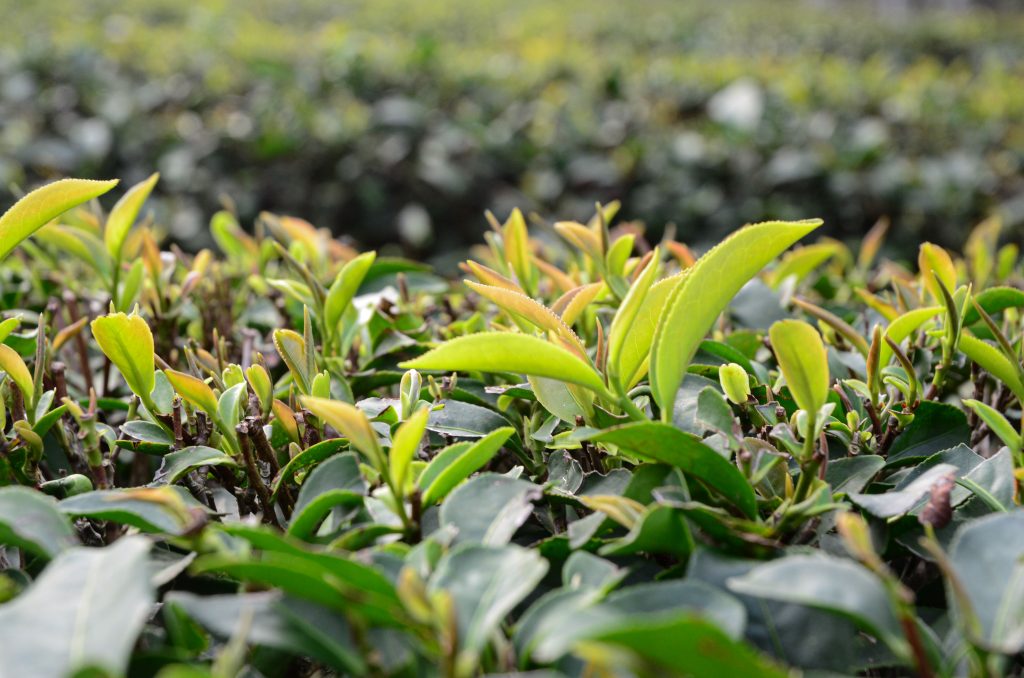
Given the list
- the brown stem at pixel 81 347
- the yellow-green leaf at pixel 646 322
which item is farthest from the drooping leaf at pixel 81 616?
the brown stem at pixel 81 347

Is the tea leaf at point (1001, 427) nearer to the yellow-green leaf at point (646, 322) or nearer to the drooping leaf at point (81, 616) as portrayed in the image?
the yellow-green leaf at point (646, 322)

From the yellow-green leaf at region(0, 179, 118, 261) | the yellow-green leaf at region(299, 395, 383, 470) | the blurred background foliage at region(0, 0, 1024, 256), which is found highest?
the yellow-green leaf at region(0, 179, 118, 261)

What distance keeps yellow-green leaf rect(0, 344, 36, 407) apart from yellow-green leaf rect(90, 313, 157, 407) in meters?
0.10

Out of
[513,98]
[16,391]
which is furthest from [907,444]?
[513,98]

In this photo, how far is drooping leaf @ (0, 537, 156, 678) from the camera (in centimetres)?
65

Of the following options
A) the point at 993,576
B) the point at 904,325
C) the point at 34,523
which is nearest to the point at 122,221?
the point at 34,523

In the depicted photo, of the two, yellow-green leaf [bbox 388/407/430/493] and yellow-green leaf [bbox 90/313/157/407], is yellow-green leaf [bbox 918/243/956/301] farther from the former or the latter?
yellow-green leaf [bbox 90/313/157/407]

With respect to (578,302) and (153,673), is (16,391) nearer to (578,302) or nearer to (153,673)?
(153,673)

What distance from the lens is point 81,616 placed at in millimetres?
689

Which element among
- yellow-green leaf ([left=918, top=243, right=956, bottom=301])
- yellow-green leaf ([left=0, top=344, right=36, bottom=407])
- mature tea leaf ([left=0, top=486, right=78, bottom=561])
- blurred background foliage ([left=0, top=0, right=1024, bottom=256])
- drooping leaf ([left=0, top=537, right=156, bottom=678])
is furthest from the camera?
blurred background foliage ([left=0, top=0, right=1024, bottom=256])

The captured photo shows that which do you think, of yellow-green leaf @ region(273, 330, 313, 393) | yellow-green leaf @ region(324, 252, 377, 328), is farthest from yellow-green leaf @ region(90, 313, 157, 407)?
yellow-green leaf @ region(324, 252, 377, 328)

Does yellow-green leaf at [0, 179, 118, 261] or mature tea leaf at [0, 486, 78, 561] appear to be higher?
yellow-green leaf at [0, 179, 118, 261]

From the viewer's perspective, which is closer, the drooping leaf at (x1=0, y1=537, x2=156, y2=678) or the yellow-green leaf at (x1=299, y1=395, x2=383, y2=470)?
the drooping leaf at (x1=0, y1=537, x2=156, y2=678)

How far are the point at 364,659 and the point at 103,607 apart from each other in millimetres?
205
